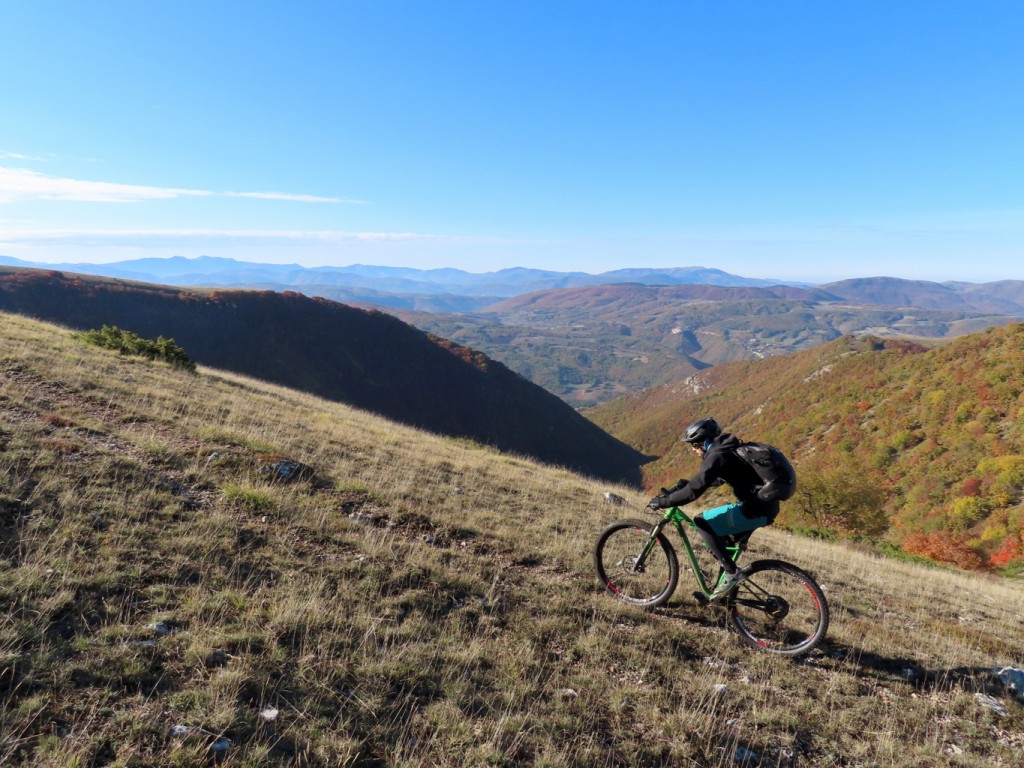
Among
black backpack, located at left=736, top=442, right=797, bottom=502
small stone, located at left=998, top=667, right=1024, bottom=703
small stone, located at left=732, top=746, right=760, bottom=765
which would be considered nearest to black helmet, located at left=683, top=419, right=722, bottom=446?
black backpack, located at left=736, top=442, right=797, bottom=502

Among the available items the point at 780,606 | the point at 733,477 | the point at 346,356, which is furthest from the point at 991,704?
the point at 346,356

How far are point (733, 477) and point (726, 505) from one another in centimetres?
41

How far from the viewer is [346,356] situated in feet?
297

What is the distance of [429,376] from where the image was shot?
3720 inches

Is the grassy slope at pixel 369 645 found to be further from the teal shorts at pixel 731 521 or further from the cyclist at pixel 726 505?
the teal shorts at pixel 731 521

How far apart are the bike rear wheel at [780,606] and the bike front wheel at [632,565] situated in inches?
32.8

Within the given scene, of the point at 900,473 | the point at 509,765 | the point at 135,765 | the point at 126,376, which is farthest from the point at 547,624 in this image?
the point at 900,473

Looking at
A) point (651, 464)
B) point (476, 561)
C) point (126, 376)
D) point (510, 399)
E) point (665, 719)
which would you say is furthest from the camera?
point (510, 399)

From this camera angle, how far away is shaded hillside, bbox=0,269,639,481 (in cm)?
7594

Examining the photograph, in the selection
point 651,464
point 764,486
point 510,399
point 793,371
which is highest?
point 764,486

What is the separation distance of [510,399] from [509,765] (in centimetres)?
9010

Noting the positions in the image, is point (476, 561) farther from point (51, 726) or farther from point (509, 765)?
point (51, 726)

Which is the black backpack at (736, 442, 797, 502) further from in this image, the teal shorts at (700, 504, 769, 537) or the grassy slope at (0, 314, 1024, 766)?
the grassy slope at (0, 314, 1024, 766)

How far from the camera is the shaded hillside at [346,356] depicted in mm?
75938
